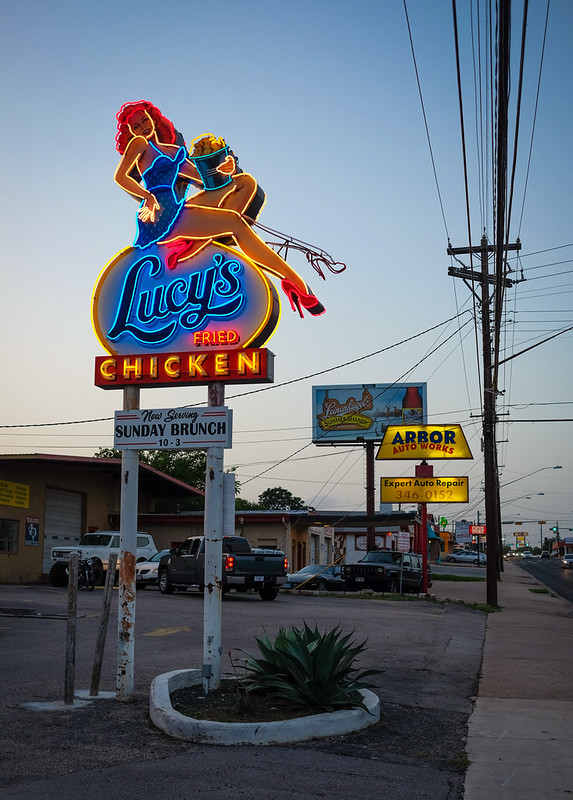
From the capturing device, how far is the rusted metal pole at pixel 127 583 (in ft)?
27.4

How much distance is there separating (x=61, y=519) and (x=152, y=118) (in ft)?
73.2

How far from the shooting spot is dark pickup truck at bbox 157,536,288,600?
2195 centimetres

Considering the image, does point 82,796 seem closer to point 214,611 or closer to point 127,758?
point 127,758

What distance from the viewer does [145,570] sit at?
26.7m

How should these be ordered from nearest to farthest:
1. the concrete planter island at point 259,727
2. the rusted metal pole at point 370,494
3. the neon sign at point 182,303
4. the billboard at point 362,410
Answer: the concrete planter island at point 259,727
the neon sign at point 182,303
the rusted metal pole at point 370,494
the billboard at point 362,410

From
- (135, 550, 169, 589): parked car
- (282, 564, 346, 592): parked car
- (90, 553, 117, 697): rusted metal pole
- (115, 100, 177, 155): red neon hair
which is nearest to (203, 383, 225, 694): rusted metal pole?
(90, 553, 117, 697): rusted metal pole

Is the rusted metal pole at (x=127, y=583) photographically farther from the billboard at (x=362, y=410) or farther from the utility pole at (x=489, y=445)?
the billboard at (x=362, y=410)

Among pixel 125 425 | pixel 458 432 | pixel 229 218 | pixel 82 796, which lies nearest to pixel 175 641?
pixel 125 425

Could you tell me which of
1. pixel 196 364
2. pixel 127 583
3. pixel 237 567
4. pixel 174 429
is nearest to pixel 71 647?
pixel 127 583

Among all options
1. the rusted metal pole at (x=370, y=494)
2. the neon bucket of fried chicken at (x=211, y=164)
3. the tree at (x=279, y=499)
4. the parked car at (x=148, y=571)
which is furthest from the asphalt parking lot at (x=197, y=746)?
the tree at (x=279, y=499)

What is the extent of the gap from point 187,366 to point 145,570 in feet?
61.4

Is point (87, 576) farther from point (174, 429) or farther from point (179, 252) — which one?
point (174, 429)

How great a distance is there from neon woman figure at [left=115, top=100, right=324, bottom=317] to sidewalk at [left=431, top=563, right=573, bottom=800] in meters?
4.97

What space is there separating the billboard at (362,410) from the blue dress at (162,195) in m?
40.4
